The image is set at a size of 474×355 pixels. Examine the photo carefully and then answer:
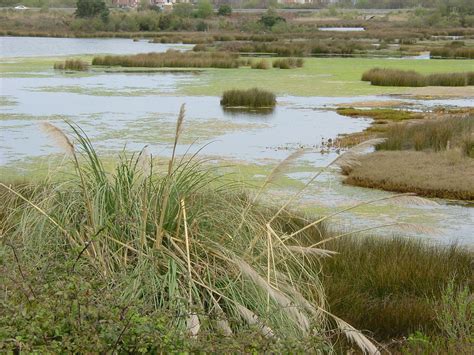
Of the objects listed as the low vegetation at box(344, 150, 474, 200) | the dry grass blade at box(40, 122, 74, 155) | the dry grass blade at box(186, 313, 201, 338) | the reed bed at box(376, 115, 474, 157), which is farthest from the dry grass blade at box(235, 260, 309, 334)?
the reed bed at box(376, 115, 474, 157)

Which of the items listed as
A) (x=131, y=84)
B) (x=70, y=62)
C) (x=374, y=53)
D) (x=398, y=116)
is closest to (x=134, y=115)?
(x=398, y=116)

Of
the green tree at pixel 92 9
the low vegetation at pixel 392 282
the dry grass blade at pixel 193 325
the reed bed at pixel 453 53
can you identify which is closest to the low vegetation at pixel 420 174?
the low vegetation at pixel 392 282

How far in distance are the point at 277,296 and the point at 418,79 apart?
2342 cm

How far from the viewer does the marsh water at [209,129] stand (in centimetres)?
1003

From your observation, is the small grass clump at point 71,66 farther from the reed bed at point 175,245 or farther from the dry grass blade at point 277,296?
the dry grass blade at point 277,296

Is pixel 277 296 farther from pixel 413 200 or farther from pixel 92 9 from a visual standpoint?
pixel 92 9

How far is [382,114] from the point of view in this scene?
63.1ft

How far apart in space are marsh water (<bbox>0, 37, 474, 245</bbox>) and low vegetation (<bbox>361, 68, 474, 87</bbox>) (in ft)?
12.0

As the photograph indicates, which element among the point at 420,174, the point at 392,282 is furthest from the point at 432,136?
the point at 392,282

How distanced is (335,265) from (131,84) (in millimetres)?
20593

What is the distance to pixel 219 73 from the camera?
2998 centimetres

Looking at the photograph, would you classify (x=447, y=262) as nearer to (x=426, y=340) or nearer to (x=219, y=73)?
(x=426, y=340)

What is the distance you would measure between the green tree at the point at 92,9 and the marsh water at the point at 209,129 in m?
46.2

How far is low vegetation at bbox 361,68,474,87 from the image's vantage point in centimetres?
2647
